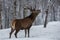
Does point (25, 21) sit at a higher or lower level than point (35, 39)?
higher

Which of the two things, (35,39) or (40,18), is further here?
(40,18)

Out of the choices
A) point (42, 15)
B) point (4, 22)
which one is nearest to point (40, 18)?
point (42, 15)

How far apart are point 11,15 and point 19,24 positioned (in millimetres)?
16479

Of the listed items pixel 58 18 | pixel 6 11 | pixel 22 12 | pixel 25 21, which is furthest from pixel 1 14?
pixel 25 21

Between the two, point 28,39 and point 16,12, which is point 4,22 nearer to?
point 16,12

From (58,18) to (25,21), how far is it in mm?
17820

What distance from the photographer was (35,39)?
10.4m

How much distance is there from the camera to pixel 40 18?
87.7ft

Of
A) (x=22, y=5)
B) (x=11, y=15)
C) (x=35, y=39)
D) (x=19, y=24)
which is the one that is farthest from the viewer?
(x=11, y=15)

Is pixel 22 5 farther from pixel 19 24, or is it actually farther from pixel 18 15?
pixel 19 24

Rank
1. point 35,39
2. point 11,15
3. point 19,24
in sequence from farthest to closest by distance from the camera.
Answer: point 11,15 < point 19,24 < point 35,39

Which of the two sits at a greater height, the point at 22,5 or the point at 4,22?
the point at 22,5

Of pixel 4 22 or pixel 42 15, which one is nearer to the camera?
pixel 42 15

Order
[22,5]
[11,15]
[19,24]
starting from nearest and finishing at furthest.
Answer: [19,24], [22,5], [11,15]
